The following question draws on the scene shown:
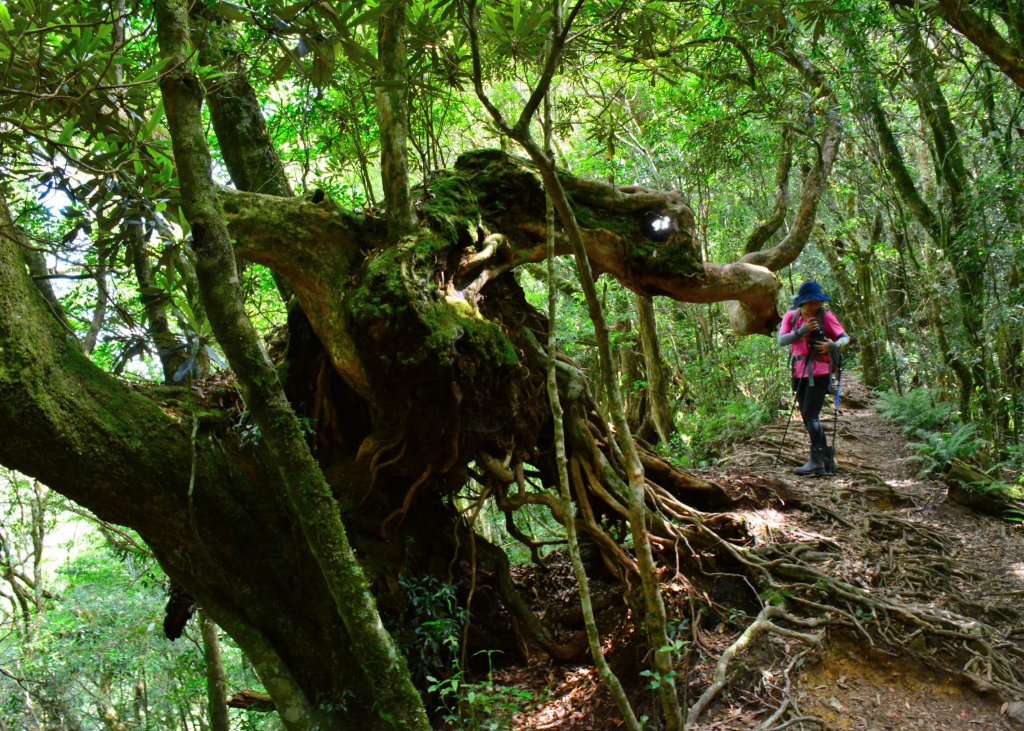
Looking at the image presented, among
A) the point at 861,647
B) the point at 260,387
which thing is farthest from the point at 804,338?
the point at 260,387

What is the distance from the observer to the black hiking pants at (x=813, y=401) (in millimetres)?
6254

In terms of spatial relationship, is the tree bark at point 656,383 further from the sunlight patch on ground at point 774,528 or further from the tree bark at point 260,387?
the tree bark at point 260,387

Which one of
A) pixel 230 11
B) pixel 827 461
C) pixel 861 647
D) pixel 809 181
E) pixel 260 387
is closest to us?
pixel 260 387

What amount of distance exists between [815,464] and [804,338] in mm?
1355

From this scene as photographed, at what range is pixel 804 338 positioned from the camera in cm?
625

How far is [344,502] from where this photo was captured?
13.3 ft

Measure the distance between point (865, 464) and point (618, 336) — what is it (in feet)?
11.6

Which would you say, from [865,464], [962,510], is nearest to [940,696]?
[962,510]

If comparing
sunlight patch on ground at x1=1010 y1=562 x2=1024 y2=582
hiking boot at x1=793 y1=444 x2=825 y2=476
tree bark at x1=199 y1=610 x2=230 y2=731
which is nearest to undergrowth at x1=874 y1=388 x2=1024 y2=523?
sunlight patch on ground at x1=1010 y1=562 x2=1024 y2=582

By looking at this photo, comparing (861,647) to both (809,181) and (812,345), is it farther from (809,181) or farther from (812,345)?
(809,181)

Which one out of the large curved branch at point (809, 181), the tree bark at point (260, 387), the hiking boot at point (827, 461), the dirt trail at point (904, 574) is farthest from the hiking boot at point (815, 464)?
the tree bark at point (260, 387)

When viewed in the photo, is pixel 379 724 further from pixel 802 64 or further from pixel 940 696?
pixel 802 64

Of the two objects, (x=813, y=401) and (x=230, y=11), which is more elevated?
(x=230, y=11)

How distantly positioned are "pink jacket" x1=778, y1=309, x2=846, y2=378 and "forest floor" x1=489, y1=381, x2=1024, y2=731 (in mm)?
1078
